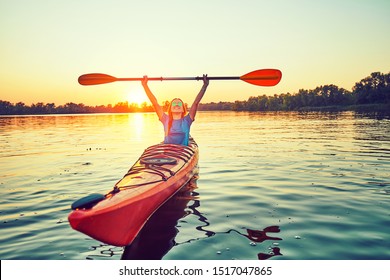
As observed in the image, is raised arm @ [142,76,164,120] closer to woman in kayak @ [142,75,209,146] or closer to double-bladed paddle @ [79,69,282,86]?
woman in kayak @ [142,75,209,146]

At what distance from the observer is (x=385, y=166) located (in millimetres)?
9336

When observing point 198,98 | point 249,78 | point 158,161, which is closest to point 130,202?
point 158,161

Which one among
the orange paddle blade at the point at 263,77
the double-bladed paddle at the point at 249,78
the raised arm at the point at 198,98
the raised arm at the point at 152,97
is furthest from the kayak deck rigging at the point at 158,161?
the orange paddle blade at the point at 263,77

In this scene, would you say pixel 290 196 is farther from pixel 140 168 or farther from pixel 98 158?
pixel 98 158

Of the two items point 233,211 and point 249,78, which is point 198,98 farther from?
point 233,211

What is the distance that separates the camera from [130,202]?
4.50 meters

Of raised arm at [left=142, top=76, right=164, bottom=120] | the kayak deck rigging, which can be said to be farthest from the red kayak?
raised arm at [left=142, top=76, right=164, bottom=120]

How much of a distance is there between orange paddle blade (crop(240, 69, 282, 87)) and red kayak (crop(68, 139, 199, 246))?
3729 mm

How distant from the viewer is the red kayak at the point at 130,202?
3.81 meters

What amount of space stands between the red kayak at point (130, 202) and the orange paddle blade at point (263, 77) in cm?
373

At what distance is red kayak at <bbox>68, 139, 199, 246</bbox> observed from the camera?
12.5ft

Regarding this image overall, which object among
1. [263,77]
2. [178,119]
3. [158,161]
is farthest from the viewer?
[263,77]

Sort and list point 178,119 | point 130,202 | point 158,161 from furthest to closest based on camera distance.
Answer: point 178,119 → point 158,161 → point 130,202

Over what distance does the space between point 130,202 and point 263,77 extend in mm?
6314
